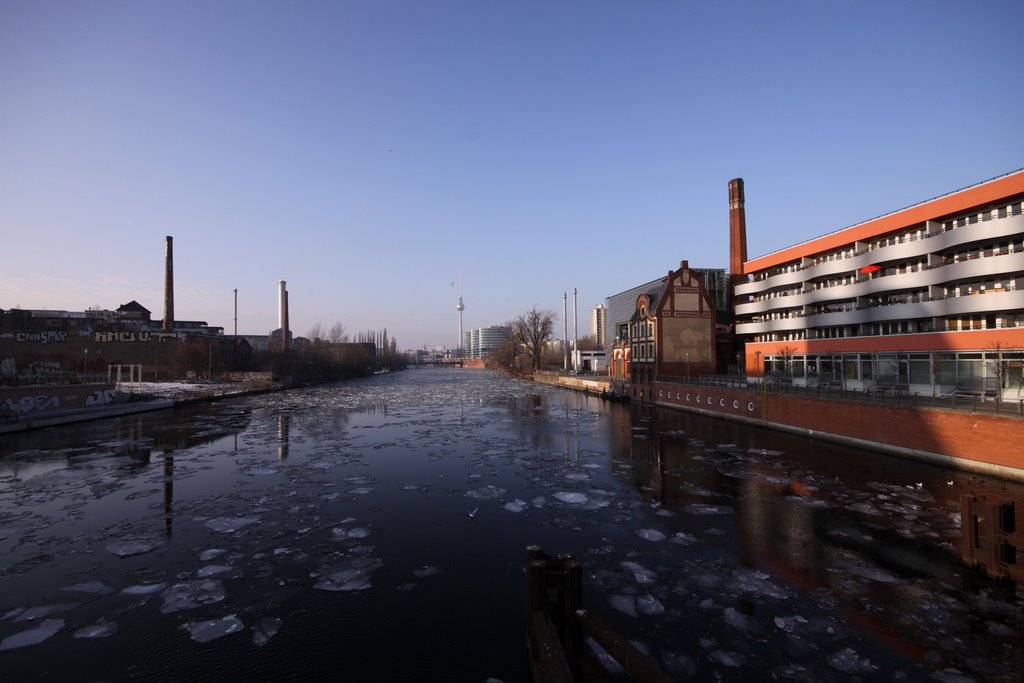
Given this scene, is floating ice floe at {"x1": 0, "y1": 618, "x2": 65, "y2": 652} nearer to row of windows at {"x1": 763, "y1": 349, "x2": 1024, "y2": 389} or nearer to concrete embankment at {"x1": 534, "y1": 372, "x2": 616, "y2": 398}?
row of windows at {"x1": 763, "y1": 349, "x2": 1024, "y2": 389}

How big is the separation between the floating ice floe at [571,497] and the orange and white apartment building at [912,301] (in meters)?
16.5

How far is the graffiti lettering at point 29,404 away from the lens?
29.0 m

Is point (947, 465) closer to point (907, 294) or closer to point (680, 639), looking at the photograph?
point (680, 639)

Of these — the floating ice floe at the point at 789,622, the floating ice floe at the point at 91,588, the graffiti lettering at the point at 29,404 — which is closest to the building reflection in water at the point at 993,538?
the floating ice floe at the point at 789,622

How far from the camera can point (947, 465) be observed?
56.7 ft

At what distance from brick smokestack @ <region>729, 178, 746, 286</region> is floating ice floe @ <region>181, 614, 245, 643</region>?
54453mm

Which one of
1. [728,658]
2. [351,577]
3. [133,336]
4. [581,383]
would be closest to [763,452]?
[728,658]

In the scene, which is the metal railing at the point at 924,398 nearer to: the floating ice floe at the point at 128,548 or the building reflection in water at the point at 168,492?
the floating ice floe at the point at 128,548

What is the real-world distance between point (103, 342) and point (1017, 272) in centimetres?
9232

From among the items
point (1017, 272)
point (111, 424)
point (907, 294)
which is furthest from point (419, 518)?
point (907, 294)

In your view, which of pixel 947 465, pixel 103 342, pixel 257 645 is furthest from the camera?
pixel 103 342

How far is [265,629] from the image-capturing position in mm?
7270

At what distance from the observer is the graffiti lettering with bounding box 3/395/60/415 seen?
29.0 m

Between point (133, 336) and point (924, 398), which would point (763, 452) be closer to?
point (924, 398)
